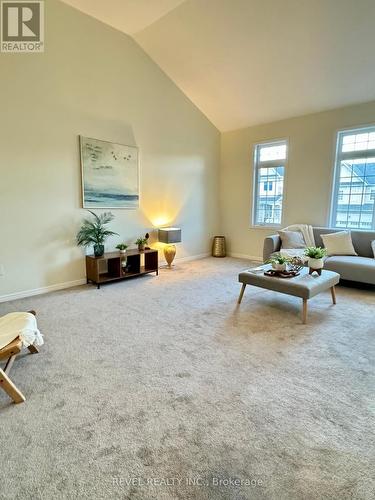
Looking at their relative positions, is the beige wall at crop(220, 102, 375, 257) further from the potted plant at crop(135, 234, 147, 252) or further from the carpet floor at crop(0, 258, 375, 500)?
the carpet floor at crop(0, 258, 375, 500)

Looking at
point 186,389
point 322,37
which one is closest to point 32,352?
point 186,389

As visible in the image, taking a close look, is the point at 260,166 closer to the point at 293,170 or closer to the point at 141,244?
the point at 293,170

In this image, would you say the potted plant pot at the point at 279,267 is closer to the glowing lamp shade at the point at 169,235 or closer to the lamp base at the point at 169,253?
the glowing lamp shade at the point at 169,235

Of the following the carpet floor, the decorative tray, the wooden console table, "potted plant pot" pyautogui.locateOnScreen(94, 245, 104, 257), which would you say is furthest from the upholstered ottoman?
"potted plant pot" pyautogui.locateOnScreen(94, 245, 104, 257)

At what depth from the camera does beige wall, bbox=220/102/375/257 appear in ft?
15.7

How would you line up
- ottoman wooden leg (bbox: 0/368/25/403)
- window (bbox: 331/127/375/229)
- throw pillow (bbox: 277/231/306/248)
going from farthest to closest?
1. throw pillow (bbox: 277/231/306/248)
2. window (bbox: 331/127/375/229)
3. ottoman wooden leg (bbox: 0/368/25/403)

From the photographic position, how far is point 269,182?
5668 millimetres

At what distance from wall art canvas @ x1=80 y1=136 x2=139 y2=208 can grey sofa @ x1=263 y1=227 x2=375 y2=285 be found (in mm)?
2489

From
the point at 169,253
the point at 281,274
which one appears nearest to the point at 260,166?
the point at 169,253

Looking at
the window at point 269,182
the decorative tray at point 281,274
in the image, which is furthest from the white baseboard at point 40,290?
the window at point 269,182

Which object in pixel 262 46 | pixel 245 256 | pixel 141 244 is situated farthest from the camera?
pixel 245 256

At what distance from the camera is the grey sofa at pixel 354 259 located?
377cm

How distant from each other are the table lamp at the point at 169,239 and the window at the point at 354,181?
2.79 metres

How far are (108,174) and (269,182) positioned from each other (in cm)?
320
